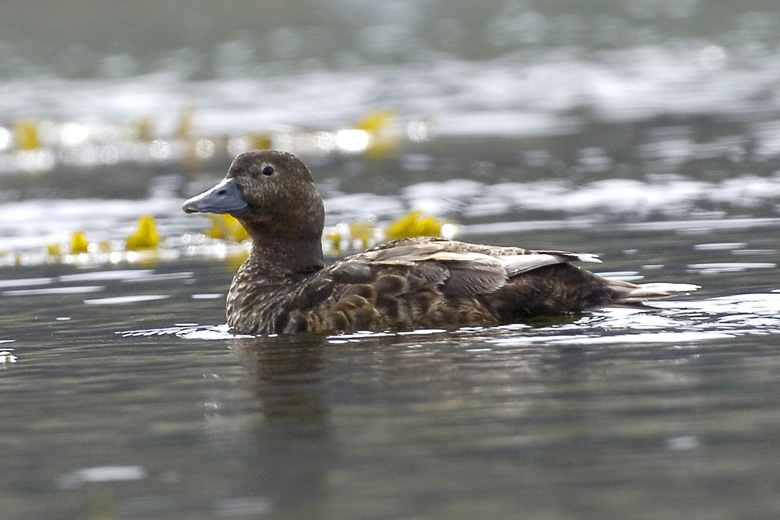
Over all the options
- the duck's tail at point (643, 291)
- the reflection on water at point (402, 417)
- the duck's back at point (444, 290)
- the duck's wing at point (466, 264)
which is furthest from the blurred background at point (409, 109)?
the reflection on water at point (402, 417)

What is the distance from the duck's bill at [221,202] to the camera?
812 cm

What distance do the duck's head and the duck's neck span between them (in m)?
0.03

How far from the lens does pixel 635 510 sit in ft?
14.6

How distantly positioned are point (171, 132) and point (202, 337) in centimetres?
1373

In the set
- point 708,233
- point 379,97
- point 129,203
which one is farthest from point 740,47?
point 708,233

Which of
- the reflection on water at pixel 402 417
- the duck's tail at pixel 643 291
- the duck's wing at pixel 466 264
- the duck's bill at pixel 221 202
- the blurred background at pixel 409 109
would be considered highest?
the blurred background at pixel 409 109

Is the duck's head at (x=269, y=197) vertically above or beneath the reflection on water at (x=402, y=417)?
above

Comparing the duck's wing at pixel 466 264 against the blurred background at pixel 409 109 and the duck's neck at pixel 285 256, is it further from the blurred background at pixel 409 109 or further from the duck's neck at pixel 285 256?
the blurred background at pixel 409 109

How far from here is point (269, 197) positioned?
8219 millimetres

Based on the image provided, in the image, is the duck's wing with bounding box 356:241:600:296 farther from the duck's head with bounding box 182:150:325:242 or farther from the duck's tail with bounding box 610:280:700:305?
the duck's head with bounding box 182:150:325:242

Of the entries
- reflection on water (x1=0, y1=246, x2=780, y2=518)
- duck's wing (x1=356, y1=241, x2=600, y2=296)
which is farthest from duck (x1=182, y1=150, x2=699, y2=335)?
reflection on water (x1=0, y1=246, x2=780, y2=518)

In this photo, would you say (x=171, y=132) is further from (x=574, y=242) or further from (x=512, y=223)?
(x=574, y=242)

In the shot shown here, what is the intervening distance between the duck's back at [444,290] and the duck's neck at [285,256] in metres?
0.51

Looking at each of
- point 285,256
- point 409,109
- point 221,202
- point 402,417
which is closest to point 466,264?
point 285,256
